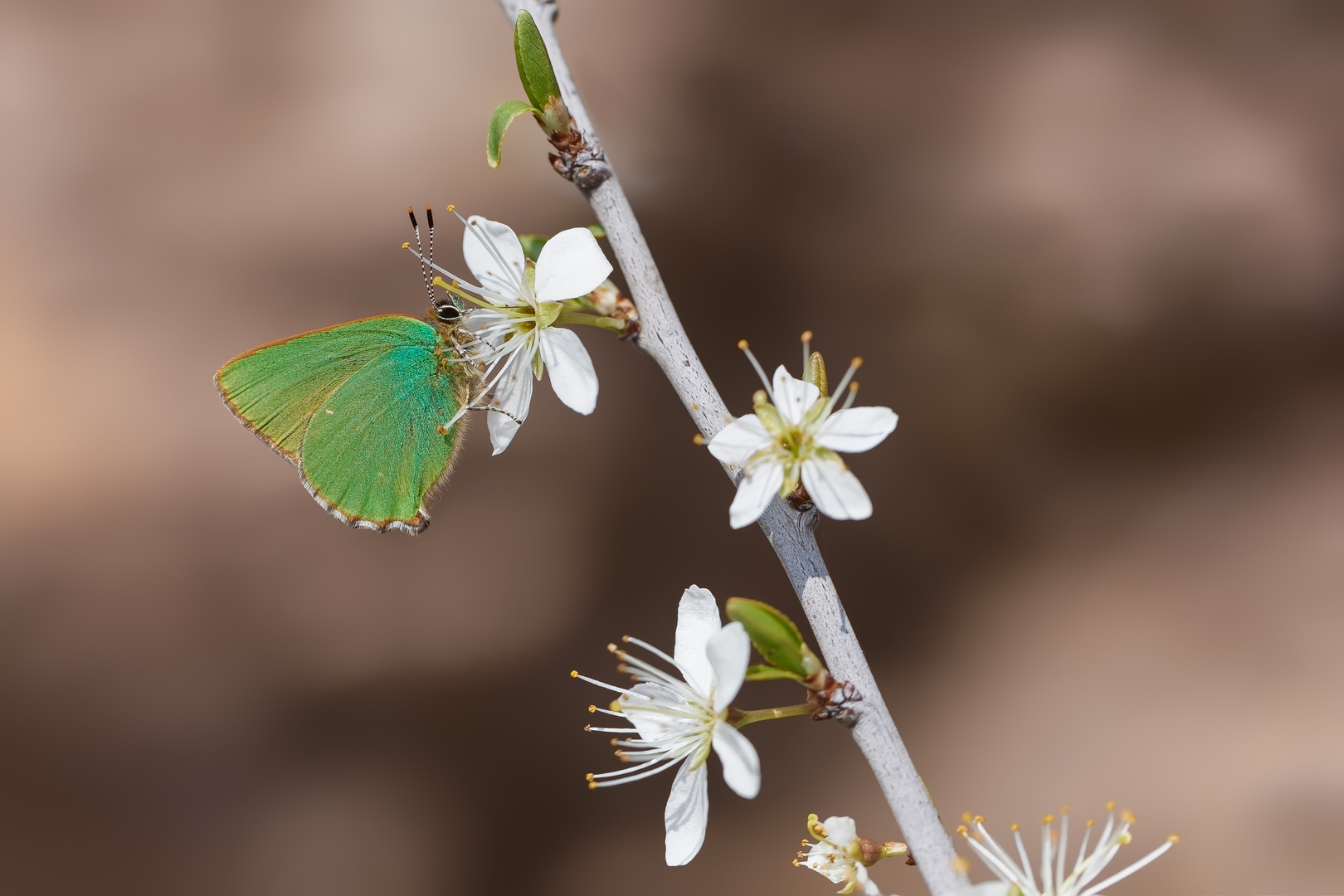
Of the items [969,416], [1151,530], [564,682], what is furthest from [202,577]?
[1151,530]

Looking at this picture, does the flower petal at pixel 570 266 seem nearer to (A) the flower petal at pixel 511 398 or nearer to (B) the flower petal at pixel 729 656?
(A) the flower petal at pixel 511 398

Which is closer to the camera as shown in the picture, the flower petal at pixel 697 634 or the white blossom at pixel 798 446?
the white blossom at pixel 798 446

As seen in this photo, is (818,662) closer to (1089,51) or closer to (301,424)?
(301,424)

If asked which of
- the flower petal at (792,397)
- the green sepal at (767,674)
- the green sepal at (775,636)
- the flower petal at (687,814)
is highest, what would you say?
the flower petal at (792,397)

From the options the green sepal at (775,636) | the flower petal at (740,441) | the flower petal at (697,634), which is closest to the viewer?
the green sepal at (775,636)

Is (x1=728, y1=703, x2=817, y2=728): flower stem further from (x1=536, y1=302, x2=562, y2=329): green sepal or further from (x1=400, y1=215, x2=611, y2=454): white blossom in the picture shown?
(x1=536, y1=302, x2=562, y2=329): green sepal

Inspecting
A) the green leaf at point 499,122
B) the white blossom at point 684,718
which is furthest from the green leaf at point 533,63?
the white blossom at point 684,718
